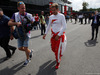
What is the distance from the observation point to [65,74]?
2527mm

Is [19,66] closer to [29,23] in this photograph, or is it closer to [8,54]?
[8,54]

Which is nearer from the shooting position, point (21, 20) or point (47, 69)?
point (21, 20)

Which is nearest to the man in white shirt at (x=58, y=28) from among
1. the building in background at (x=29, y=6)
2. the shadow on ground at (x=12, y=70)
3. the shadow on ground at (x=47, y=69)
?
the shadow on ground at (x=47, y=69)

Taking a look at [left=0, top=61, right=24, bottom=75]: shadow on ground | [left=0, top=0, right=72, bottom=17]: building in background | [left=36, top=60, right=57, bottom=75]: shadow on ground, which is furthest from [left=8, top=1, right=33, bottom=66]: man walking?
[left=0, top=0, right=72, bottom=17]: building in background

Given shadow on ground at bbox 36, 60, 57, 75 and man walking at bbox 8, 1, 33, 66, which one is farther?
shadow on ground at bbox 36, 60, 57, 75

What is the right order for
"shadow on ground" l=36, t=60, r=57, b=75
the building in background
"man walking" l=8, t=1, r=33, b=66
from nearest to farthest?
"man walking" l=8, t=1, r=33, b=66
"shadow on ground" l=36, t=60, r=57, b=75
the building in background

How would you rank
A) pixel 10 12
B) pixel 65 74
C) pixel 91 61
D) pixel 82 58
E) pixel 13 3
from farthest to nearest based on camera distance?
1. pixel 13 3
2. pixel 10 12
3. pixel 82 58
4. pixel 91 61
5. pixel 65 74

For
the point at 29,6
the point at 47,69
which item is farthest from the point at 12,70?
the point at 29,6

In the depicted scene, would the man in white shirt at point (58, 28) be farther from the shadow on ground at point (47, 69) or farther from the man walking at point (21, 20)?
the man walking at point (21, 20)

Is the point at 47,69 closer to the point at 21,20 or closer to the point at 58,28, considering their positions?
the point at 58,28

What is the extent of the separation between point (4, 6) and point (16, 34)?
20.7m

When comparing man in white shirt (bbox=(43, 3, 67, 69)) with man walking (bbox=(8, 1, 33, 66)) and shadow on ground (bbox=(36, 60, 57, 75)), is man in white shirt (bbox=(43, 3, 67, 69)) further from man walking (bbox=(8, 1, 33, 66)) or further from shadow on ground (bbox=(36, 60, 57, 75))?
man walking (bbox=(8, 1, 33, 66))

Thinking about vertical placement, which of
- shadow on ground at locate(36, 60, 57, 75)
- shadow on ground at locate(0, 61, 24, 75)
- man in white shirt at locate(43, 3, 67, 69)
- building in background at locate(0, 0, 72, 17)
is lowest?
shadow on ground at locate(36, 60, 57, 75)

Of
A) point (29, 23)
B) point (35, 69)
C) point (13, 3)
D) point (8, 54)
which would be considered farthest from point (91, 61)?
point (13, 3)
